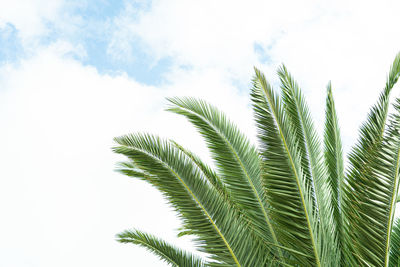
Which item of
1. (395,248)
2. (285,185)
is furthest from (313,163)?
(395,248)

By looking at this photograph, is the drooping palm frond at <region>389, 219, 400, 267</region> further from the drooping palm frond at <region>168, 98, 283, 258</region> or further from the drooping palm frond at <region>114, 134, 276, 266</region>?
the drooping palm frond at <region>114, 134, 276, 266</region>

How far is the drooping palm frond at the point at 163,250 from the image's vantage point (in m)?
6.42

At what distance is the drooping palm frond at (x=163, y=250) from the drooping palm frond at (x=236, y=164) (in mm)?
1071

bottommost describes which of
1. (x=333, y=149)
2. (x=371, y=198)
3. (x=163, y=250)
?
(x=163, y=250)

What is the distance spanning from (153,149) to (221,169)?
1316 millimetres

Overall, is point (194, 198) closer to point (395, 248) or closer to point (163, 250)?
point (163, 250)

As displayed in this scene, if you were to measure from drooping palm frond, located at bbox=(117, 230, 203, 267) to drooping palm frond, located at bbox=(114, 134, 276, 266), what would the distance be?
1.18 metres

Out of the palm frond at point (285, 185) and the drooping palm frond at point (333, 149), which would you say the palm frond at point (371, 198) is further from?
the drooping palm frond at point (333, 149)

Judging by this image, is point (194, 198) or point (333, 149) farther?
point (333, 149)

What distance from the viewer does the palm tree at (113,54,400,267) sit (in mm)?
4961

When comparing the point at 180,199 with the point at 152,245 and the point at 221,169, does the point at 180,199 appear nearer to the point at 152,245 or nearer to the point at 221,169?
the point at 221,169

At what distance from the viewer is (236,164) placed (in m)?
6.06

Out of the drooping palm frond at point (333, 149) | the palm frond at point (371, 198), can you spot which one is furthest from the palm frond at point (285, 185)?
the drooping palm frond at point (333, 149)

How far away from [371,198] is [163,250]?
10.6ft
